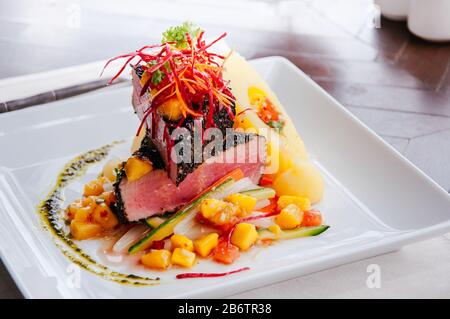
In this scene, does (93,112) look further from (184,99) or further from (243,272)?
(243,272)

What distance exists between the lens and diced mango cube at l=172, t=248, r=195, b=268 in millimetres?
2824

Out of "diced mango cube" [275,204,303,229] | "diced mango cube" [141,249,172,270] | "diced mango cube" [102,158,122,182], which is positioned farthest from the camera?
"diced mango cube" [102,158,122,182]

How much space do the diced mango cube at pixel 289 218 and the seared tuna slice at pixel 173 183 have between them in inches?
11.9

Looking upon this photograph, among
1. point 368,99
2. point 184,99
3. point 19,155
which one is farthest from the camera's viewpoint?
point 368,99

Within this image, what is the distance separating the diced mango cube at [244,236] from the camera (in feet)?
9.59

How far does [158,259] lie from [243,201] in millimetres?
480

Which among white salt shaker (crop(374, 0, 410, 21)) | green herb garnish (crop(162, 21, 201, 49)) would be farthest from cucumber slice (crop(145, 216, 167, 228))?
white salt shaker (crop(374, 0, 410, 21))

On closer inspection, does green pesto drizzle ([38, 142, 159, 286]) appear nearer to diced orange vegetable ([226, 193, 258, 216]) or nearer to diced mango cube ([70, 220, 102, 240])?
diced mango cube ([70, 220, 102, 240])

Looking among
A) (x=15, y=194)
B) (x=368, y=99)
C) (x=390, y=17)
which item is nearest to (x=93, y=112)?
(x=15, y=194)

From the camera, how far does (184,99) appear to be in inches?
118

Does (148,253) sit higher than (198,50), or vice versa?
(198,50)

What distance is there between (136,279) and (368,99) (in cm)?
221

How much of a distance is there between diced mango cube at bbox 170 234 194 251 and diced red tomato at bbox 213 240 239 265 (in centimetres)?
10

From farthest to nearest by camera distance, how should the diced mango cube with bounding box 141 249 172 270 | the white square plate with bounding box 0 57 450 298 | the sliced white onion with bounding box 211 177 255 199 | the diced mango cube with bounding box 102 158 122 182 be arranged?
the diced mango cube with bounding box 102 158 122 182 → the sliced white onion with bounding box 211 177 255 199 → the diced mango cube with bounding box 141 249 172 270 → the white square plate with bounding box 0 57 450 298
